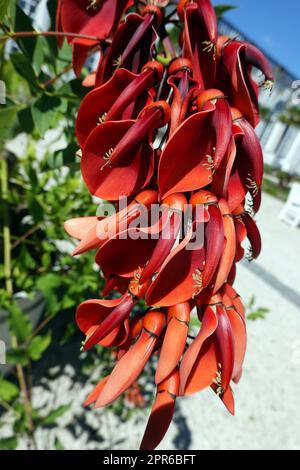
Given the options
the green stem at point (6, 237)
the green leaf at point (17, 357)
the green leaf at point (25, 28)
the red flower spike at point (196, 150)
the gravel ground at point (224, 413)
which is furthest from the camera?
the gravel ground at point (224, 413)

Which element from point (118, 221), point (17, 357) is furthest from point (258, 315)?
point (118, 221)

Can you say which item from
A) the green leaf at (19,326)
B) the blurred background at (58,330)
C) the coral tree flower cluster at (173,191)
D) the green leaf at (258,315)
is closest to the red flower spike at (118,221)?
the coral tree flower cluster at (173,191)

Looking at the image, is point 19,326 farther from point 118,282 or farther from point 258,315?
point 258,315

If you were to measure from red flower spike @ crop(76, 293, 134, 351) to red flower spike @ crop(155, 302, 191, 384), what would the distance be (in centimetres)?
3

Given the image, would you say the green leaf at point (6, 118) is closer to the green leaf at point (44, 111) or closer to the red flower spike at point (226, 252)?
the green leaf at point (44, 111)

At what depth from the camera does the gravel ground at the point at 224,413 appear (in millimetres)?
759

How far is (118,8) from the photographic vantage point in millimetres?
228

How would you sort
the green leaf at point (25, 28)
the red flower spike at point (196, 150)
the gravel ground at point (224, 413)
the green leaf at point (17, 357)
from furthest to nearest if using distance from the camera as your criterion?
1. the gravel ground at point (224, 413)
2. the green leaf at point (17, 357)
3. the green leaf at point (25, 28)
4. the red flower spike at point (196, 150)

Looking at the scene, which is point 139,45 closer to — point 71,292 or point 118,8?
point 118,8

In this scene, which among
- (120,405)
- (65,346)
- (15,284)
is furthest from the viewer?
(65,346)

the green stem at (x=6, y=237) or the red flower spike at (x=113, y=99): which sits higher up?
the red flower spike at (x=113, y=99)

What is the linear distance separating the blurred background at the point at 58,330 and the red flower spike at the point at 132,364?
6.8 inches
